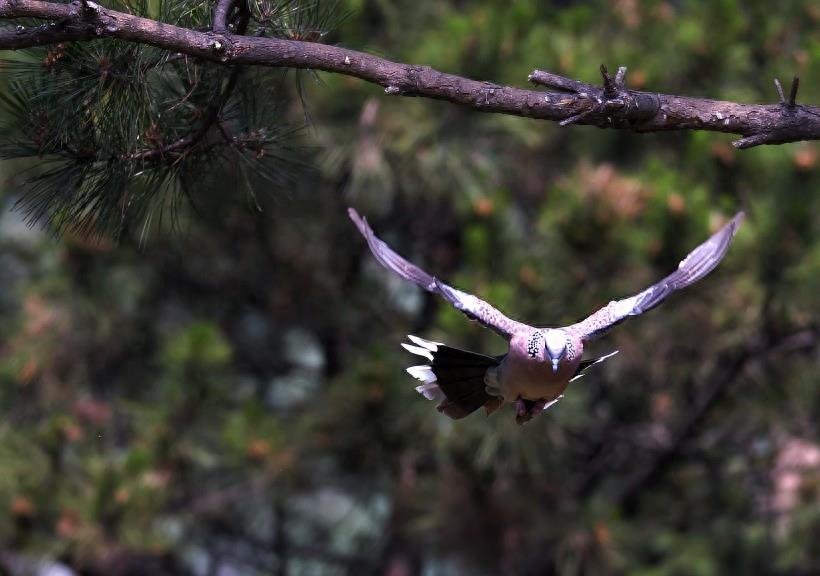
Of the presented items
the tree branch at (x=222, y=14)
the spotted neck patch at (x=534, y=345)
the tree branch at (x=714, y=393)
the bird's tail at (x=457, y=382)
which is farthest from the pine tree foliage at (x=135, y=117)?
the tree branch at (x=714, y=393)

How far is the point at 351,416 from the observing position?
11.5 ft

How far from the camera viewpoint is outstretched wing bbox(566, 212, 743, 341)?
1.85 m

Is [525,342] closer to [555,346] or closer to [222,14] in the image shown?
[555,346]

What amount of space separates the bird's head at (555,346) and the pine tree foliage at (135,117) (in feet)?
1.86

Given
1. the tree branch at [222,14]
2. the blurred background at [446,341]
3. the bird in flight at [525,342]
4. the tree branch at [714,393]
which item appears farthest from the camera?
the tree branch at [714,393]

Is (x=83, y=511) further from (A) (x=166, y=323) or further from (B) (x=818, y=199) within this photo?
(B) (x=818, y=199)

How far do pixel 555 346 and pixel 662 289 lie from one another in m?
0.22

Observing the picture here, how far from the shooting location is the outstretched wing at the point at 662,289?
72.7 inches

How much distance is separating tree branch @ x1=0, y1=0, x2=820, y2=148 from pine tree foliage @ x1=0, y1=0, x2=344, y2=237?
17cm

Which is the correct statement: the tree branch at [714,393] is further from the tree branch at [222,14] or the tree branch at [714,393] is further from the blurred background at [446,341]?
the tree branch at [222,14]

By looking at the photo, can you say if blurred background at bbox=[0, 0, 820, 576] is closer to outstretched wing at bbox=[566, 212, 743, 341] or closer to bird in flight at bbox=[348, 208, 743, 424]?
bird in flight at bbox=[348, 208, 743, 424]

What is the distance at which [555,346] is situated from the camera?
1779mm

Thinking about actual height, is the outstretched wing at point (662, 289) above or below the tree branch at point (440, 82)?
below

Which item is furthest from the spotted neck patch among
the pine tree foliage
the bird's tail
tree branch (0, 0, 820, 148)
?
the pine tree foliage
